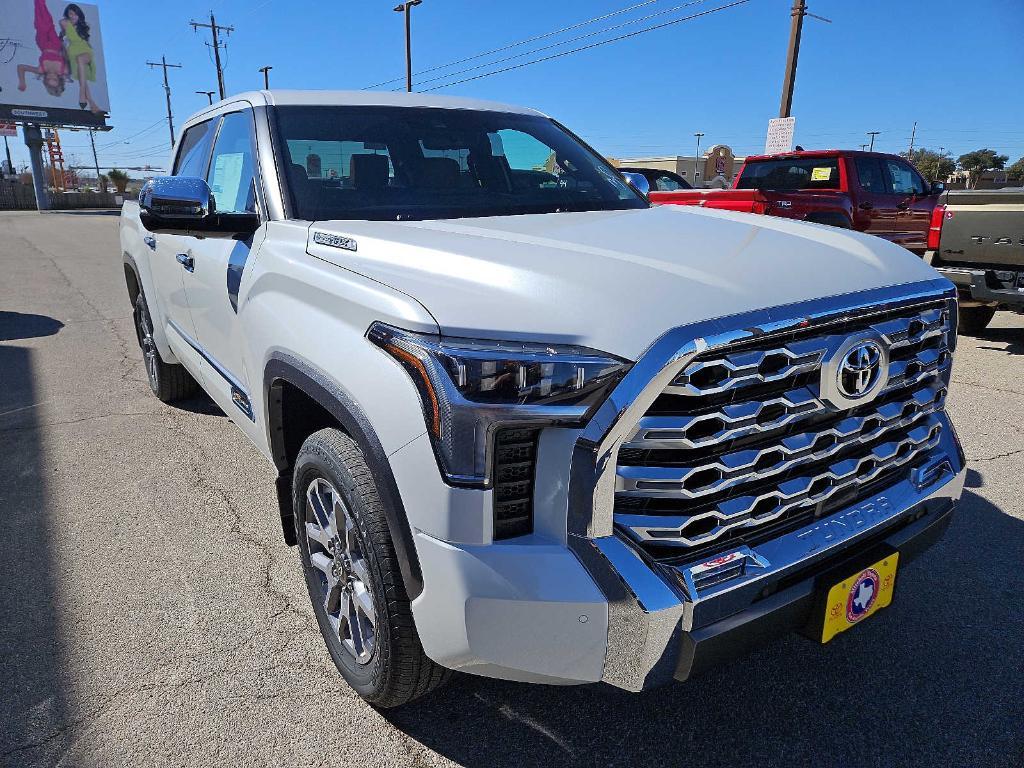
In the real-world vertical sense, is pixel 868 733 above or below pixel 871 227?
below

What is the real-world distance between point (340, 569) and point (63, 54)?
54.6 metres

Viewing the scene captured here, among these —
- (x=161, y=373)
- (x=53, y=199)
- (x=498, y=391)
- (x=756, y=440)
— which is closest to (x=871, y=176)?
(x=161, y=373)

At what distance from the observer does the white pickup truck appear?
1.55 m

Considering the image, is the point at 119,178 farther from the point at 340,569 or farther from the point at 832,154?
the point at 340,569

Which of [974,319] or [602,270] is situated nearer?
[602,270]

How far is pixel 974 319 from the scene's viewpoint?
24.3ft

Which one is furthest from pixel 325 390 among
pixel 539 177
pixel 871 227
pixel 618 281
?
pixel 871 227

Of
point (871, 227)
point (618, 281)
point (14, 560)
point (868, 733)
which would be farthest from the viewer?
point (871, 227)

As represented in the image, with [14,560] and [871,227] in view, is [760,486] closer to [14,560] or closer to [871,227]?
[14,560]

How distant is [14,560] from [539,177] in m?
2.74

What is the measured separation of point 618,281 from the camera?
1688mm

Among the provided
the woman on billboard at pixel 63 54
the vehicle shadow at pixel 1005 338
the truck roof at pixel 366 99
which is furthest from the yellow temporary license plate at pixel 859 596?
the woman on billboard at pixel 63 54

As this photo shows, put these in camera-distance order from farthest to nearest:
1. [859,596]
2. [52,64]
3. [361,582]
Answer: [52,64]
[361,582]
[859,596]

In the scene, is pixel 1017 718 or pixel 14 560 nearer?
pixel 1017 718
